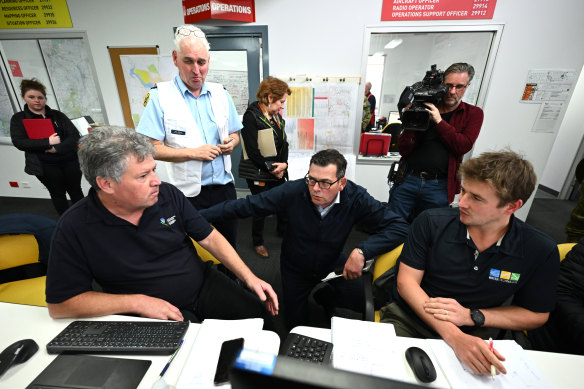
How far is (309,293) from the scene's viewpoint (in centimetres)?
165

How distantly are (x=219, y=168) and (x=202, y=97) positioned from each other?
0.47m

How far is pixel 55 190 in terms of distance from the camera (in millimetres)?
2695

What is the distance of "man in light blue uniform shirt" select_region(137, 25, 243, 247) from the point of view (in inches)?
58.4

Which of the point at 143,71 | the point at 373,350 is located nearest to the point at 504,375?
the point at 373,350

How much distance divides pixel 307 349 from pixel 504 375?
1.94 feet

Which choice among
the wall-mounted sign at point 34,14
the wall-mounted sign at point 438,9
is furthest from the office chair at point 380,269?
the wall-mounted sign at point 34,14

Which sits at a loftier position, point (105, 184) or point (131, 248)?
point (105, 184)

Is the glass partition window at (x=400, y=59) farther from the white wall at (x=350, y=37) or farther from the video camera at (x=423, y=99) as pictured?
the video camera at (x=423, y=99)

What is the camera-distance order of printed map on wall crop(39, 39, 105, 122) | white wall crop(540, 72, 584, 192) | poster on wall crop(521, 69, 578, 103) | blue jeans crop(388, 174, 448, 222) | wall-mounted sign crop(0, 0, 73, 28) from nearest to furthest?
blue jeans crop(388, 174, 448, 222), poster on wall crop(521, 69, 578, 103), wall-mounted sign crop(0, 0, 73, 28), printed map on wall crop(39, 39, 105, 122), white wall crop(540, 72, 584, 192)

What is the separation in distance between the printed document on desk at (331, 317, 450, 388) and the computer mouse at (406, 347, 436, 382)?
17mm

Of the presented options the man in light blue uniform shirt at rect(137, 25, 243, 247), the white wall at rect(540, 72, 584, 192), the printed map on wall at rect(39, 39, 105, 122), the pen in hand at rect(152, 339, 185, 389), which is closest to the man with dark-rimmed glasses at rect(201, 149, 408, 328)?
the man in light blue uniform shirt at rect(137, 25, 243, 247)

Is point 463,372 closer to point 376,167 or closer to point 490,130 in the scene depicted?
point 376,167

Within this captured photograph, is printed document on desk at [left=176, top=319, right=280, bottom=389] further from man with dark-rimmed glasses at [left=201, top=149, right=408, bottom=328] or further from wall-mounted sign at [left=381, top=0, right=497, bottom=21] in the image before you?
wall-mounted sign at [left=381, top=0, right=497, bottom=21]

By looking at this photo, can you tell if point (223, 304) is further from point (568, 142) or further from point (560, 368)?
point (568, 142)
